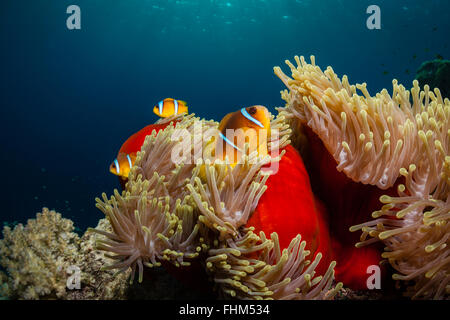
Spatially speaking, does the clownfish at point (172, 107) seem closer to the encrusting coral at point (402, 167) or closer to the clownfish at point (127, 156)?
the clownfish at point (127, 156)

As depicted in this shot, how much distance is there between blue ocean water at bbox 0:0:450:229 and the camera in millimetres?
23703

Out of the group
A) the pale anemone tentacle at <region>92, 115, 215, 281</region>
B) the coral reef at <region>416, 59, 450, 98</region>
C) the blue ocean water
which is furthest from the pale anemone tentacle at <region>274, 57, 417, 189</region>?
the blue ocean water

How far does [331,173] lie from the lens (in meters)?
1.63

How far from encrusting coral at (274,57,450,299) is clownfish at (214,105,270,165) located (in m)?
0.35

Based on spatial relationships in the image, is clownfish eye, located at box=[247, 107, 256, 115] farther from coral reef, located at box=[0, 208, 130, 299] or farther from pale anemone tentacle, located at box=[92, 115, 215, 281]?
coral reef, located at box=[0, 208, 130, 299]

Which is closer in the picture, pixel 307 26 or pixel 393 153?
pixel 393 153

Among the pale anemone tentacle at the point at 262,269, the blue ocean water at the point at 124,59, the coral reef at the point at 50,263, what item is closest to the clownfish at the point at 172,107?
the coral reef at the point at 50,263

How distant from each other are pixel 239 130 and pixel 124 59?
36.9 meters

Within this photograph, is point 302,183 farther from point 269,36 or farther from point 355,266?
point 269,36

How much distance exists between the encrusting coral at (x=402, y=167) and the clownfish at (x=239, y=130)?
0.35 metres

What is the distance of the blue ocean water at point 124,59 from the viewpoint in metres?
23.7

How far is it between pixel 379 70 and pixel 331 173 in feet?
146

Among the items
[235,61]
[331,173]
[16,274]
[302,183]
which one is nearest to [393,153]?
[331,173]

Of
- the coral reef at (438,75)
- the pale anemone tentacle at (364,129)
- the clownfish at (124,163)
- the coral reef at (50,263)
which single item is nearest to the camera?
the pale anemone tentacle at (364,129)
